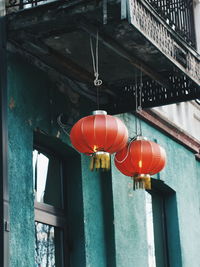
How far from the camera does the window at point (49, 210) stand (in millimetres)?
11188

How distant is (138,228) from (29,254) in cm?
303

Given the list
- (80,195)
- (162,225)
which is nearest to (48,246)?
(80,195)

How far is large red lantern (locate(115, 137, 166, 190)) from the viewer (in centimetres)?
1096

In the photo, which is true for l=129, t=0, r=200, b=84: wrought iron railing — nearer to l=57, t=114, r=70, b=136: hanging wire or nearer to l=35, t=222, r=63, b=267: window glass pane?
l=57, t=114, r=70, b=136: hanging wire

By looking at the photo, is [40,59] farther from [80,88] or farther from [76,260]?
[76,260]

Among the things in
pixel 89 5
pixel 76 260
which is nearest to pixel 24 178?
pixel 76 260

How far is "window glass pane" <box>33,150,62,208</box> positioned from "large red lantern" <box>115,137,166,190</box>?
3.82 ft

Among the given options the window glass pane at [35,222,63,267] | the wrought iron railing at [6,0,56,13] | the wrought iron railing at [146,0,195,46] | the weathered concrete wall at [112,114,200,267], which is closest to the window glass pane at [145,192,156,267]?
the weathered concrete wall at [112,114,200,267]

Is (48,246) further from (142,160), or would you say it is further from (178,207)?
(178,207)

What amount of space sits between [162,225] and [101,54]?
4344 millimetres

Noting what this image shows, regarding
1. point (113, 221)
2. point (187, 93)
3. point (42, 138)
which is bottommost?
point (113, 221)

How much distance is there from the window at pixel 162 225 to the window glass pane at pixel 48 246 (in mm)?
2540

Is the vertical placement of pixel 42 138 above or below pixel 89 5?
below

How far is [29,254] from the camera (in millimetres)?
10195
